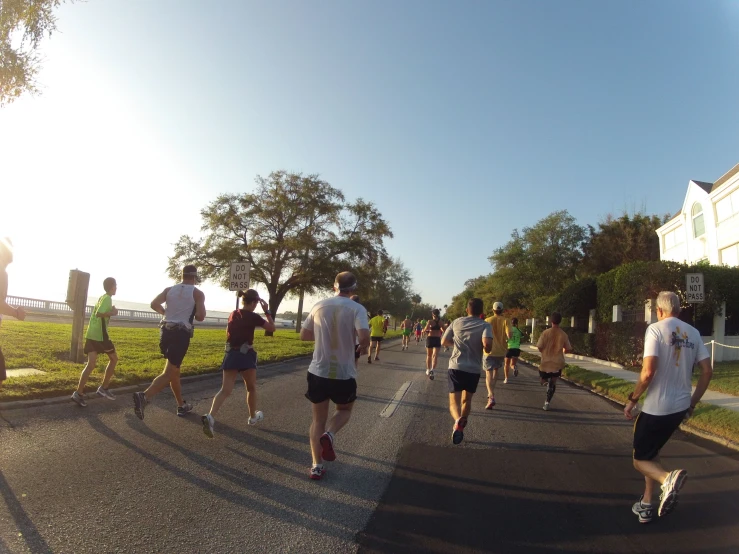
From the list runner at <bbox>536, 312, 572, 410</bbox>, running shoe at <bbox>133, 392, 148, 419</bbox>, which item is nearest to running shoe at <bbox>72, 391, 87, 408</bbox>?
running shoe at <bbox>133, 392, 148, 419</bbox>

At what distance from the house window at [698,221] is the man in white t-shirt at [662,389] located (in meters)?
31.5

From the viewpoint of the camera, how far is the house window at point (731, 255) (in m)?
25.8

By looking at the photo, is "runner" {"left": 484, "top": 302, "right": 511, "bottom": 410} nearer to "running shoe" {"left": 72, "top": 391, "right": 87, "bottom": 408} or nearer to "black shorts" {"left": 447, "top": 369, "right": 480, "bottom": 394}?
"black shorts" {"left": 447, "top": 369, "right": 480, "bottom": 394}

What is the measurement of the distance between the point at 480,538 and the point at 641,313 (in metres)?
19.9

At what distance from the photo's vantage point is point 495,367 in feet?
29.1

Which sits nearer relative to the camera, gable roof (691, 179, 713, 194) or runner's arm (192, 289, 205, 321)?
runner's arm (192, 289, 205, 321)

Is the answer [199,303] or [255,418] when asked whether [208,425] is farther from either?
[199,303]

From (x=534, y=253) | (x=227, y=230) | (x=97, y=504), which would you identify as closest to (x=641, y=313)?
(x=97, y=504)

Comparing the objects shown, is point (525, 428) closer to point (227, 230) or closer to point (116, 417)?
point (116, 417)

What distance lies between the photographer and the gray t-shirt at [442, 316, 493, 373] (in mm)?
6348

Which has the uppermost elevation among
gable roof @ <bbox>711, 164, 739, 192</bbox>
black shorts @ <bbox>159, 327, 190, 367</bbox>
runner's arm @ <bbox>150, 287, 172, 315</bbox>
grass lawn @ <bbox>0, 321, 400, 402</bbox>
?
gable roof @ <bbox>711, 164, 739, 192</bbox>

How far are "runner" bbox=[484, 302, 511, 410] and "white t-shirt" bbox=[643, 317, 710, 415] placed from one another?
4262 mm

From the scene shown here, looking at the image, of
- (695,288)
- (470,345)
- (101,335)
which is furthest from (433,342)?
(101,335)

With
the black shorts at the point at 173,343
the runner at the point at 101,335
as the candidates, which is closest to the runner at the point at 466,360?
the black shorts at the point at 173,343
